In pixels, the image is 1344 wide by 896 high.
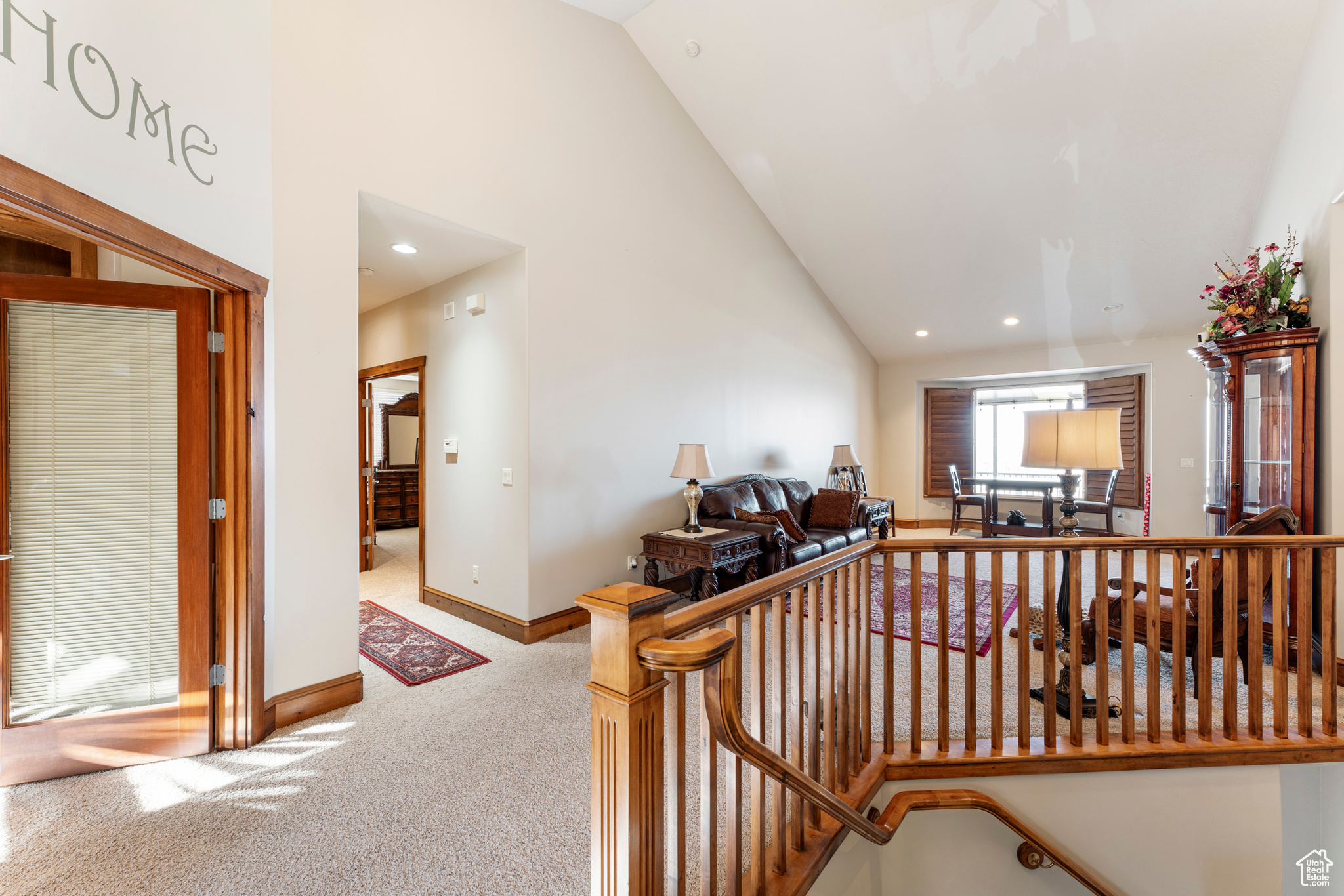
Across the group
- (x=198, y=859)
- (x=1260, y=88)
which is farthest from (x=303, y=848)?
(x=1260, y=88)

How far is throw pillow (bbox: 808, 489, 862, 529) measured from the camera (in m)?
5.40

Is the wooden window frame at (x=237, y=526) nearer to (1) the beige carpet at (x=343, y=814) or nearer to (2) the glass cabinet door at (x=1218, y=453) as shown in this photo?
(1) the beige carpet at (x=343, y=814)

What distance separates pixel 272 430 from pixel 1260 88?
Answer: 625 centimetres

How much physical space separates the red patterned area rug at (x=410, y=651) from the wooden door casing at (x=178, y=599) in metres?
0.98

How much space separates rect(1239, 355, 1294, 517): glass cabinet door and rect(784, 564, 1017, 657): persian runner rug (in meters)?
1.51

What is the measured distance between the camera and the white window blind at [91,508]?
6.92ft

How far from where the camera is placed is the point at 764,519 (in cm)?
435

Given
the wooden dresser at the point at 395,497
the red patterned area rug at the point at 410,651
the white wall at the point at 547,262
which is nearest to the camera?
the white wall at the point at 547,262

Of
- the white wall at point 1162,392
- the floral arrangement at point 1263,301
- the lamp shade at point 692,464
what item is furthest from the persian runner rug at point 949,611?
the white wall at point 1162,392

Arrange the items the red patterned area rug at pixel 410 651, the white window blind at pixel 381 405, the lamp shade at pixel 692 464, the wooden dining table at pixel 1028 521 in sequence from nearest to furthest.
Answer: the red patterned area rug at pixel 410 651, the lamp shade at pixel 692 464, the wooden dining table at pixel 1028 521, the white window blind at pixel 381 405

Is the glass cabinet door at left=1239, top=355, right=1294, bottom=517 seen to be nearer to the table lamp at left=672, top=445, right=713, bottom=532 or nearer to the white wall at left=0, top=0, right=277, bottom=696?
the table lamp at left=672, top=445, right=713, bottom=532

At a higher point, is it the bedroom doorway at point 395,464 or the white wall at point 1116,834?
the bedroom doorway at point 395,464

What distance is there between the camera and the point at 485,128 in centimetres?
340

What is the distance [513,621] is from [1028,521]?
7003mm
